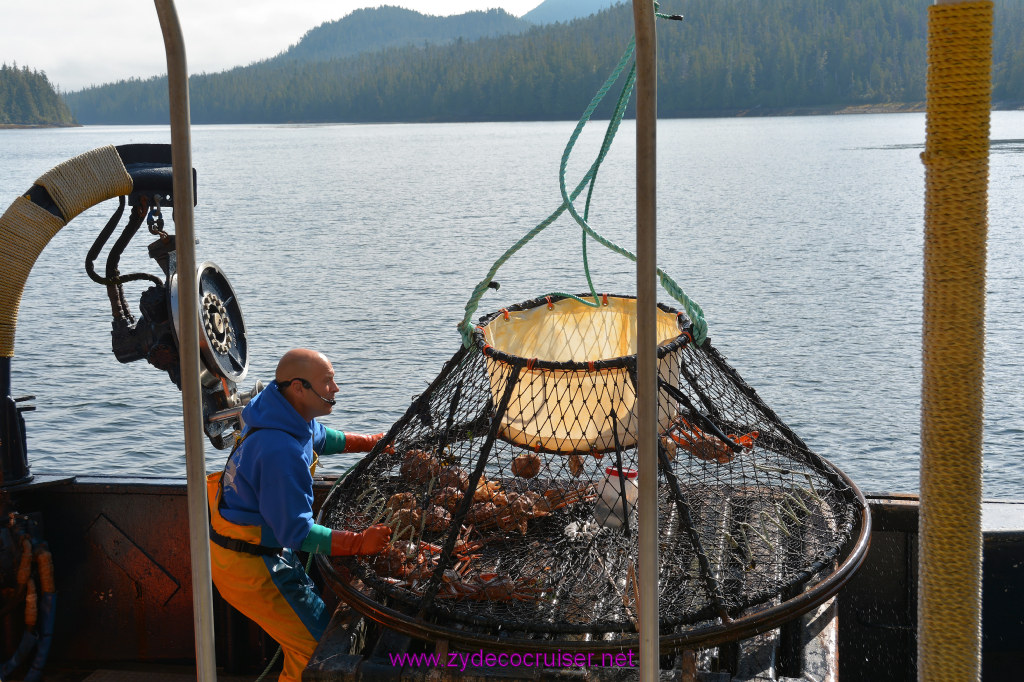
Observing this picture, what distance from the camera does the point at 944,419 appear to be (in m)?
1.66

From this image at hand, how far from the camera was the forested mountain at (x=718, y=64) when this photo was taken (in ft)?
248

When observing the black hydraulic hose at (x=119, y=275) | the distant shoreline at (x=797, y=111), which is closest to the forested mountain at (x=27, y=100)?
the distant shoreline at (x=797, y=111)

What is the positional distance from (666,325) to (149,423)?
872 cm

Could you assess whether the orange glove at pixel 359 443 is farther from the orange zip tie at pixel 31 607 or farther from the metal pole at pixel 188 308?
the metal pole at pixel 188 308

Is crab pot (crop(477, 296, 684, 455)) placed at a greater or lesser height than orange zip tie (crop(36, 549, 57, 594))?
greater

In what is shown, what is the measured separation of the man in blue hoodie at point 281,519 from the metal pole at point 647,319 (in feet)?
5.37

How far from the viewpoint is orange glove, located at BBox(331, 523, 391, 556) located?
2.98 meters

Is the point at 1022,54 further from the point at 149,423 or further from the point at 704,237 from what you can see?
the point at 149,423

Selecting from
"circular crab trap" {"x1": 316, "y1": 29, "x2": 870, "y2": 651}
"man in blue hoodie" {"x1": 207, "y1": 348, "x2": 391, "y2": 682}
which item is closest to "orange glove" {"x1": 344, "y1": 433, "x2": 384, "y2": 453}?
"circular crab trap" {"x1": 316, "y1": 29, "x2": 870, "y2": 651}

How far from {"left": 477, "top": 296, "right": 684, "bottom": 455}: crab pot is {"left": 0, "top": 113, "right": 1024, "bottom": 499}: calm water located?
5.90m

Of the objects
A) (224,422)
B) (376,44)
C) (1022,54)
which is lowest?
(224,422)

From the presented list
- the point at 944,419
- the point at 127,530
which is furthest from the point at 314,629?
the point at 944,419

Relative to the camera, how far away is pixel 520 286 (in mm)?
16750

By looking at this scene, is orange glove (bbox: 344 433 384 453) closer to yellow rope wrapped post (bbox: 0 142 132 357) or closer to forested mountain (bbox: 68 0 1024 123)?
yellow rope wrapped post (bbox: 0 142 132 357)
